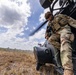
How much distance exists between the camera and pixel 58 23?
5531 millimetres

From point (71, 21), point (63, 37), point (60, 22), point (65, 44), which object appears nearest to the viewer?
point (65, 44)

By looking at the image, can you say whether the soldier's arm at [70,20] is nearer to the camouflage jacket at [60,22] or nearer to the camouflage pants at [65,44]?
the camouflage jacket at [60,22]

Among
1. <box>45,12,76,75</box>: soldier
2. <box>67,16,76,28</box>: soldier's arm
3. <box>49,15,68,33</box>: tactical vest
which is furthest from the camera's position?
<box>49,15,68,33</box>: tactical vest

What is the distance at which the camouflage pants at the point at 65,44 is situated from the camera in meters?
4.60

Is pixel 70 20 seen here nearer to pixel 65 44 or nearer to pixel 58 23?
pixel 58 23

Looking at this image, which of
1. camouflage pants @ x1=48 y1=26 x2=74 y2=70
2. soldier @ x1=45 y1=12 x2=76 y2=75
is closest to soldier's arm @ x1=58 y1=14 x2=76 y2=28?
soldier @ x1=45 y1=12 x2=76 y2=75

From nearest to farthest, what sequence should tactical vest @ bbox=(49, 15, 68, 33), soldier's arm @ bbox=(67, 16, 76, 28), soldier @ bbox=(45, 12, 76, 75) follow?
soldier @ bbox=(45, 12, 76, 75) → soldier's arm @ bbox=(67, 16, 76, 28) → tactical vest @ bbox=(49, 15, 68, 33)

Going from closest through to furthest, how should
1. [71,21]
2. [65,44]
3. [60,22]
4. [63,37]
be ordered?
[65,44] → [63,37] → [71,21] → [60,22]

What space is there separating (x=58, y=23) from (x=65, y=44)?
0.75m

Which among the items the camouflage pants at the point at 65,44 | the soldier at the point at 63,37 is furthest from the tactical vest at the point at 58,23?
the camouflage pants at the point at 65,44

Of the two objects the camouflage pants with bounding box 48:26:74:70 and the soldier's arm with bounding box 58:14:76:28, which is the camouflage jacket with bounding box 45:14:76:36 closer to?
the soldier's arm with bounding box 58:14:76:28

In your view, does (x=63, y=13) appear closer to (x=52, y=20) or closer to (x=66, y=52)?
(x=52, y=20)

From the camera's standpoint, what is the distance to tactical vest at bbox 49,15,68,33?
5.45m

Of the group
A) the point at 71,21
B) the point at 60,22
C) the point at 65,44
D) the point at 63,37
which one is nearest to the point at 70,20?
the point at 71,21
